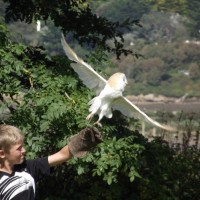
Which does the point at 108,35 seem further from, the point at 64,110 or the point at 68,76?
the point at 64,110

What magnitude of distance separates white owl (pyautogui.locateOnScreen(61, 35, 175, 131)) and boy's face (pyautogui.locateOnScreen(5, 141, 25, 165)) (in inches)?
41.4

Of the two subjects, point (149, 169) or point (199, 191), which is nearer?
point (149, 169)

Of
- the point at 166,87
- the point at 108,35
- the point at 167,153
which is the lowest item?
the point at 166,87

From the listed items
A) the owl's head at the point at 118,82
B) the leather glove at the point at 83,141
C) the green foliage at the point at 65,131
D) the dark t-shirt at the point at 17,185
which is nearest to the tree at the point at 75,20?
the green foliage at the point at 65,131

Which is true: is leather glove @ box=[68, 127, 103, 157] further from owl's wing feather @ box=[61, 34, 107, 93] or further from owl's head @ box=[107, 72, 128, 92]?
owl's wing feather @ box=[61, 34, 107, 93]

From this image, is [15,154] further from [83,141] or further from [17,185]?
[83,141]

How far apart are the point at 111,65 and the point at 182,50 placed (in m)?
52.2

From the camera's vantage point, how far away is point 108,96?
445 cm

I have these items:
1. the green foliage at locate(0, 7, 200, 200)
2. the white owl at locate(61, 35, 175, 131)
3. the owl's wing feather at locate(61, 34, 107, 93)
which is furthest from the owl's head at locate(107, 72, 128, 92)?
the green foliage at locate(0, 7, 200, 200)

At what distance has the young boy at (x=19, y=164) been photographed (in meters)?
3.30

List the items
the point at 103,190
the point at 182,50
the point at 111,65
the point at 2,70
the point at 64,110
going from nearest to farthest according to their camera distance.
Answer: the point at 64,110, the point at 2,70, the point at 111,65, the point at 103,190, the point at 182,50

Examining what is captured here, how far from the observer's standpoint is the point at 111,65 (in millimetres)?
5859

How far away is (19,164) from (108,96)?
3.69ft

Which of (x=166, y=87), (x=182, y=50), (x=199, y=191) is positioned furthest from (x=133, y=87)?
(x=199, y=191)
